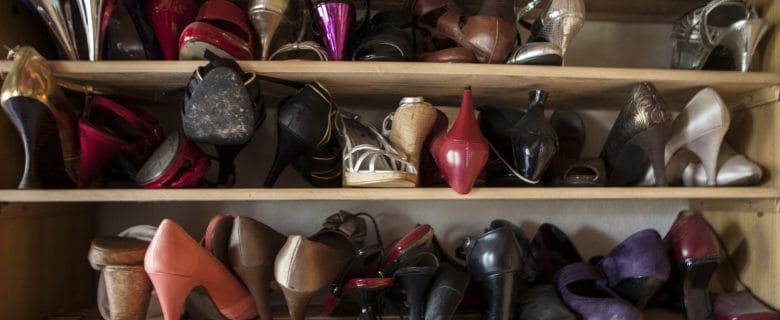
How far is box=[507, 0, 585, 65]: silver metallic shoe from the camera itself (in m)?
0.78

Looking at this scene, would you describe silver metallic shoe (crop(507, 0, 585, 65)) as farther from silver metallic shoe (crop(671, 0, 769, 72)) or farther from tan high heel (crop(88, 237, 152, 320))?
tan high heel (crop(88, 237, 152, 320))

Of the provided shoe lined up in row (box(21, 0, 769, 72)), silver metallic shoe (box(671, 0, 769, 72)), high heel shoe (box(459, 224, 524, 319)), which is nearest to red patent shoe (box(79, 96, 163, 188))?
shoe lined up in row (box(21, 0, 769, 72))

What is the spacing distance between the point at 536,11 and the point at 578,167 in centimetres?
36

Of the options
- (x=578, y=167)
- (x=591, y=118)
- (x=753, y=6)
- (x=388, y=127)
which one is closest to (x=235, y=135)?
(x=388, y=127)

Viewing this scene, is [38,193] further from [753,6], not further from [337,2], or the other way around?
[753,6]

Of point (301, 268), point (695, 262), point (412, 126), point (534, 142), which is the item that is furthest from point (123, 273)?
point (695, 262)

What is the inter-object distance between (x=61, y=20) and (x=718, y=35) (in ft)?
4.00

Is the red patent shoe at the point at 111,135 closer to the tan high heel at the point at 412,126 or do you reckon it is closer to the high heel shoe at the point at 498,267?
the tan high heel at the point at 412,126

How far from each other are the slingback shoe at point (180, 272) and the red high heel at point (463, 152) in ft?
1.38

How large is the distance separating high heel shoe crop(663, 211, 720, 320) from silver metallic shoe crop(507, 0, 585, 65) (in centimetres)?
41

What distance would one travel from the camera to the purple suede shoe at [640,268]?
0.79m

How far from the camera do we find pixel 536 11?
0.96 metres

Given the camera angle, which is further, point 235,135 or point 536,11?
point 536,11

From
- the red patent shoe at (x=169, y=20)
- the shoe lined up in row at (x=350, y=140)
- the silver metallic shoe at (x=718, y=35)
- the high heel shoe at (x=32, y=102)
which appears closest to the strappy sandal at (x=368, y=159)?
the shoe lined up in row at (x=350, y=140)
